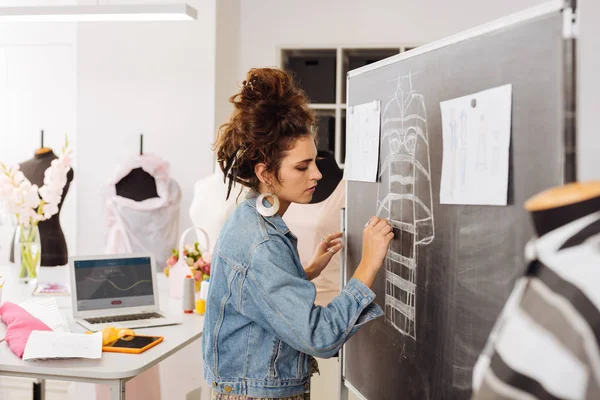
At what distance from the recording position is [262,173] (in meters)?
1.50

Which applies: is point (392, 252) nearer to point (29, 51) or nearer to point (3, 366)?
point (3, 366)

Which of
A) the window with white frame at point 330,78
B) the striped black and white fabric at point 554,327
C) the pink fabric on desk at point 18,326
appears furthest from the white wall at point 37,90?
the striped black and white fabric at point 554,327

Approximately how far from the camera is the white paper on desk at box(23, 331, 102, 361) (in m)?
1.93

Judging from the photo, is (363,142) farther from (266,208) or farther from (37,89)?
(37,89)

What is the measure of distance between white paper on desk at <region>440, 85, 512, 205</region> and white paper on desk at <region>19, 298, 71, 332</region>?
1.58 meters

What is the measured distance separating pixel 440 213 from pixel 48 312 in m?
1.75

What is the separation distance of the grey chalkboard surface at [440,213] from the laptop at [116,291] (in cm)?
94

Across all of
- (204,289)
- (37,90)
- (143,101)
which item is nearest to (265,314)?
(204,289)

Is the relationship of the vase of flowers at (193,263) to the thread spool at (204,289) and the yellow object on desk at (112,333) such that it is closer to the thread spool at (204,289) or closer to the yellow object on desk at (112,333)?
the thread spool at (204,289)

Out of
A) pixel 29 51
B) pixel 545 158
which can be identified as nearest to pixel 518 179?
pixel 545 158

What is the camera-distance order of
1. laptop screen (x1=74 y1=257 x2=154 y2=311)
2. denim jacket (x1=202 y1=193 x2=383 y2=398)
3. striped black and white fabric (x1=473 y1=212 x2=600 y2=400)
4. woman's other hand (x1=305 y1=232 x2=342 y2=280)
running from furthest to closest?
laptop screen (x1=74 y1=257 x2=154 y2=311) → woman's other hand (x1=305 y1=232 x2=342 y2=280) → denim jacket (x1=202 y1=193 x2=383 y2=398) → striped black and white fabric (x1=473 y1=212 x2=600 y2=400)

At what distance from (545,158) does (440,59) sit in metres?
0.41

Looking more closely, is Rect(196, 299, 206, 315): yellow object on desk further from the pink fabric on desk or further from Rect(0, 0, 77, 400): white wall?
Rect(0, 0, 77, 400): white wall

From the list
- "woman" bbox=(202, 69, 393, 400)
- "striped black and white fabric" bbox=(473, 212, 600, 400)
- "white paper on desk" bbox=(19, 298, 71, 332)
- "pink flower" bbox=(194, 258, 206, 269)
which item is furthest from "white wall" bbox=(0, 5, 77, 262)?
"striped black and white fabric" bbox=(473, 212, 600, 400)
